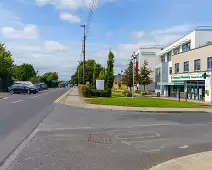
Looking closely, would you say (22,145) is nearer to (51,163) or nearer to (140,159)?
(51,163)

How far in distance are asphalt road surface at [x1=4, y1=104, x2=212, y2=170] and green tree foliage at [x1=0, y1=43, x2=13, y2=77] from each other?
38.2 metres

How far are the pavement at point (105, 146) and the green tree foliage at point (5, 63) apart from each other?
3816 cm

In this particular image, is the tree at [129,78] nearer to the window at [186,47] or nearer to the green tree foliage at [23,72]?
the window at [186,47]

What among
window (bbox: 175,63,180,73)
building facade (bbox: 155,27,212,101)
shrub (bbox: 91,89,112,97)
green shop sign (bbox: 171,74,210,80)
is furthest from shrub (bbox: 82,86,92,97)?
window (bbox: 175,63,180,73)

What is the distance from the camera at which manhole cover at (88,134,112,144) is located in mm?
7941

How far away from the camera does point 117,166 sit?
551 cm

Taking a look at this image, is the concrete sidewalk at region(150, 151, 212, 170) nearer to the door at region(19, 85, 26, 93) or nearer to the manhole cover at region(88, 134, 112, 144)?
the manhole cover at region(88, 134, 112, 144)

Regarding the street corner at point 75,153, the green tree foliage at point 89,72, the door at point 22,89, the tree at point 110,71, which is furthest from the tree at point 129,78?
the street corner at point 75,153

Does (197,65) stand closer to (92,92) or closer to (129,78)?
(92,92)

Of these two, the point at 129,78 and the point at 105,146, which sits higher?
the point at 129,78

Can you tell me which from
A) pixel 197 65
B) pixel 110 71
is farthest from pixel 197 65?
pixel 110 71

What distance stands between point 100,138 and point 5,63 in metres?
41.9

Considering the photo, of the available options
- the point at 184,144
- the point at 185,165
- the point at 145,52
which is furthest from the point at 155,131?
the point at 145,52

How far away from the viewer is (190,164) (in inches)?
217
